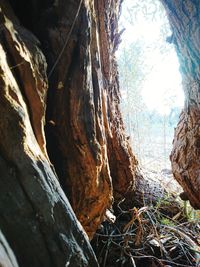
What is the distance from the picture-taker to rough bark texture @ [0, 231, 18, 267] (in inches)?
25.6

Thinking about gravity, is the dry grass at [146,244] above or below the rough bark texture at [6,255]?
below

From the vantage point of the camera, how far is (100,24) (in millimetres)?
1695

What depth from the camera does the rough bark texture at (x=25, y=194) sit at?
2.56ft

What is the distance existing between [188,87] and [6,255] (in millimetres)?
1448

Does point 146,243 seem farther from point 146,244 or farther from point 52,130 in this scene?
point 52,130

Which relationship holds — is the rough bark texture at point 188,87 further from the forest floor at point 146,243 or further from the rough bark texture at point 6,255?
the rough bark texture at point 6,255

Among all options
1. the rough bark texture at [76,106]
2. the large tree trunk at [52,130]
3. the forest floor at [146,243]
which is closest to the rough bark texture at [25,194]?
the large tree trunk at [52,130]

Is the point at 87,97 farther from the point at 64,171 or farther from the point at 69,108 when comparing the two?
the point at 64,171

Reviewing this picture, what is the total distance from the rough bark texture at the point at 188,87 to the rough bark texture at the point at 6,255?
1.23 meters

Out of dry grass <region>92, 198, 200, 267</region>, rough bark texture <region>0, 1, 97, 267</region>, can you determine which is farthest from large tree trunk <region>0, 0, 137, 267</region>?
dry grass <region>92, 198, 200, 267</region>

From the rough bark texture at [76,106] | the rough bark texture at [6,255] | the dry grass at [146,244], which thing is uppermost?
the rough bark texture at [76,106]

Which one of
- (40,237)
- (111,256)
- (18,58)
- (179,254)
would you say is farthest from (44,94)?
(179,254)

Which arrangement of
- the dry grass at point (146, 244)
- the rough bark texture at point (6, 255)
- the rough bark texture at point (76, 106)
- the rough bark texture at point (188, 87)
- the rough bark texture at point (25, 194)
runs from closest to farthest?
the rough bark texture at point (6, 255) < the rough bark texture at point (25, 194) < the rough bark texture at point (76, 106) < the rough bark texture at point (188, 87) < the dry grass at point (146, 244)

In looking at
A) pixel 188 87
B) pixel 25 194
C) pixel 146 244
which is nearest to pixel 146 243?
pixel 146 244
